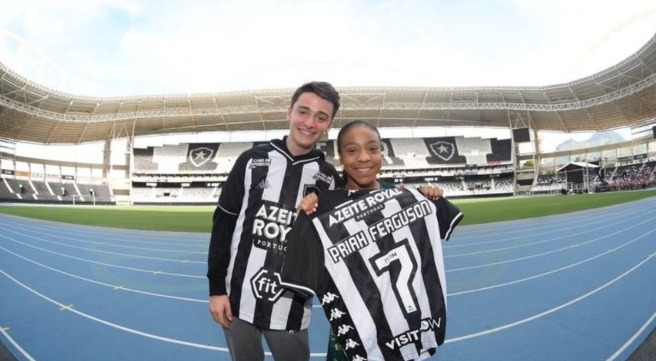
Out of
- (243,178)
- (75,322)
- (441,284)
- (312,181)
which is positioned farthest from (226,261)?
(75,322)

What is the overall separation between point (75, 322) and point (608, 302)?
240 inches

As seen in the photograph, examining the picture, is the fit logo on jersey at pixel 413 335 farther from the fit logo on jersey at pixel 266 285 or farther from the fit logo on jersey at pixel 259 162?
the fit logo on jersey at pixel 259 162

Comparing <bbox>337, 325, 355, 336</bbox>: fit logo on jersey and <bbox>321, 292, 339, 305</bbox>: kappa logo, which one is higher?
<bbox>321, 292, 339, 305</bbox>: kappa logo

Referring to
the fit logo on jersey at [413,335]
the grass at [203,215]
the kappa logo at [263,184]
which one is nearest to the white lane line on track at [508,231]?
the grass at [203,215]

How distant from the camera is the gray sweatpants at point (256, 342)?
1.60m

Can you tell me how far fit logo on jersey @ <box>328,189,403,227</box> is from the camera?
1504 millimetres

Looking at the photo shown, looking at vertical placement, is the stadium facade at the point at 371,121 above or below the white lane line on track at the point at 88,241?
above

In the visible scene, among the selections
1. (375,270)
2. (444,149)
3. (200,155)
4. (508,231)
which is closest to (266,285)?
(375,270)

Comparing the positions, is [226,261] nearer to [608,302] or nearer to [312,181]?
[312,181]

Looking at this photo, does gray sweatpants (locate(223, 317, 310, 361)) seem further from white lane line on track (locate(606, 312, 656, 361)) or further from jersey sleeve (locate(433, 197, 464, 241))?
white lane line on track (locate(606, 312, 656, 361))

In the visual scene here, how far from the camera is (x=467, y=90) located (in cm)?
3384

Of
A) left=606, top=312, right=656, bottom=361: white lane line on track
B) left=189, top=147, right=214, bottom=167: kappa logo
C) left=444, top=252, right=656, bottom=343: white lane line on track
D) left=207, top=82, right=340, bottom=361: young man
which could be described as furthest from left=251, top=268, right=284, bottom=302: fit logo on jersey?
left=189, top=147, right=214, bottom=167: kappa logo

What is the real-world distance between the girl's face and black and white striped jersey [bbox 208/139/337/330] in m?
0.24

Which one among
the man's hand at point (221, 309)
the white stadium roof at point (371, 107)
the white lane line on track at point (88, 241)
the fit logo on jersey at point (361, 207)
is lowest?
the white lane line on track at point (88, 241)
